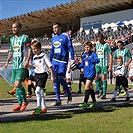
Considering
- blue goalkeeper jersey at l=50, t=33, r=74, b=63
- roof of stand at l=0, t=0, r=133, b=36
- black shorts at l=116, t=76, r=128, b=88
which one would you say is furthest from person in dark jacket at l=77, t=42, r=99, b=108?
roof of stand at l=0, t=0, r=133, b=36

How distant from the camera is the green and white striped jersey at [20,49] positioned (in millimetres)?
6652

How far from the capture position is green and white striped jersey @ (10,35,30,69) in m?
6.65

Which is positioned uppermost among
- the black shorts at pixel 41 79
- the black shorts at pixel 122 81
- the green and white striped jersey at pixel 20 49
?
the green and white striped jersey at pixel 20 49

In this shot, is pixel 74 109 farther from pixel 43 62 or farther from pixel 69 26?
pixel 69 26

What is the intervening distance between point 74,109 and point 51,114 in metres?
0.80

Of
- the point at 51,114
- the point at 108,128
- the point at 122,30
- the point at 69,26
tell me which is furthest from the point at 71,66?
the point at 69,26

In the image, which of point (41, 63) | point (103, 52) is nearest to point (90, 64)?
point (41, 63)

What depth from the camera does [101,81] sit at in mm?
9836

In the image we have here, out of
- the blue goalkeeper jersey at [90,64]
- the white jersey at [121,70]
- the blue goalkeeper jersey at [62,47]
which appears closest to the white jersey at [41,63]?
the blue goalkeeper jersey at [62,47]

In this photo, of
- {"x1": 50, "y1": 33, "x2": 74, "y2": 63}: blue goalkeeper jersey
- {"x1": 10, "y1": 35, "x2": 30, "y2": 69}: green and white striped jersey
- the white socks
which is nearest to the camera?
the white socks

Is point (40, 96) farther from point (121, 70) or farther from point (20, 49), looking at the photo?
point (121, 70)

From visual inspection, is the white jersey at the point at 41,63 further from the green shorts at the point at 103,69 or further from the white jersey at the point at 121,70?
the white jersey at the point at 121,70

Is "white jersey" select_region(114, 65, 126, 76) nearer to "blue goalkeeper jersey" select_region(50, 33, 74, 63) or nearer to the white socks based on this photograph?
"blue goalkeeper jersey" select_region(50, 33, 74, 63)

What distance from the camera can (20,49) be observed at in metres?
6.69
